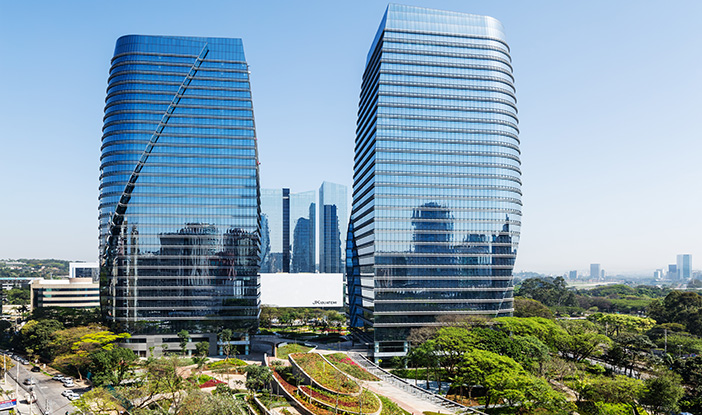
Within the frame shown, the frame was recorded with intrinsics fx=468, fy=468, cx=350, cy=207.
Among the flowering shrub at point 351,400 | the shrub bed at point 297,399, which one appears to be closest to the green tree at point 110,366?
the shrub bed at point 297,399

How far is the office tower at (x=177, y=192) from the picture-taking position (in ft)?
392

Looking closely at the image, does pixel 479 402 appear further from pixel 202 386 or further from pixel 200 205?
pixel 200 205

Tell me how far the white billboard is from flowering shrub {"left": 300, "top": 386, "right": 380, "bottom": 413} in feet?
388

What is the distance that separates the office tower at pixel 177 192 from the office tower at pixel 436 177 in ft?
112

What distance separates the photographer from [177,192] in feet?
403

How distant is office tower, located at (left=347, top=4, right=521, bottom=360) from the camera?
373 ft

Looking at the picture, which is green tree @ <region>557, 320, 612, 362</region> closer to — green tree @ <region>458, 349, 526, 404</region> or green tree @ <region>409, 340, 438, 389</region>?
green tree @ <region>409, 340, 438, 389</region>

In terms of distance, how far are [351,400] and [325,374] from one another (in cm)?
1177

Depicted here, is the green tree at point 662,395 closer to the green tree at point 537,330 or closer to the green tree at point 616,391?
the green tree at point 616,391

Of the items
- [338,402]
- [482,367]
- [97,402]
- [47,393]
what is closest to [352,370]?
[338,402]

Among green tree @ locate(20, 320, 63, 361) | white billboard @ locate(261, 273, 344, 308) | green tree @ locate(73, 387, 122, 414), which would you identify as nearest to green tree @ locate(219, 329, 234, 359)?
green tree @ locate(20, 320, 63, 361)

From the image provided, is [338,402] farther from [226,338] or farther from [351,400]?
[226,338]

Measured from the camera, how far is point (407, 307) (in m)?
113

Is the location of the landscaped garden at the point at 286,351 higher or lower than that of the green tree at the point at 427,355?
lower
